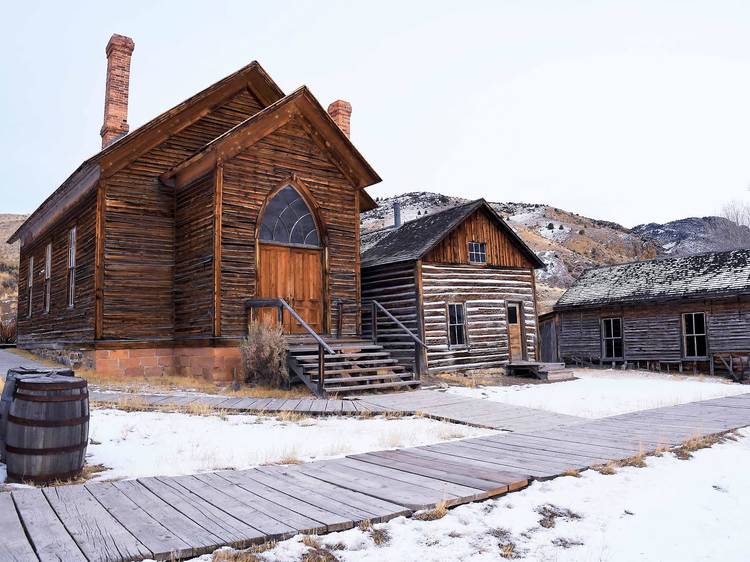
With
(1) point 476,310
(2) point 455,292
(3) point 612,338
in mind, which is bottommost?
(3) point 612,338

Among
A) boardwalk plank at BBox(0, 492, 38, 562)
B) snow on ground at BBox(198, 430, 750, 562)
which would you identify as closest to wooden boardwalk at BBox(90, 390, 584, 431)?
snow on ground at BBox(198, 430, 750, 562)

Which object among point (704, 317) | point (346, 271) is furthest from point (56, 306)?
point (704, 317)

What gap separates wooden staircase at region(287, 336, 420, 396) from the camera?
1176cm

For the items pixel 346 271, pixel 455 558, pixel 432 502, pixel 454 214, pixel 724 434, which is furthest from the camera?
pixel 454 214

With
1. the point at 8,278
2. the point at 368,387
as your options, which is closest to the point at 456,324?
the point at 368,387

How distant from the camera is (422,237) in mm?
19359

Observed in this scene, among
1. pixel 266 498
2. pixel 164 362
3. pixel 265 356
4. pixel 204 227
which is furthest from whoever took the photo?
pixel 164 362

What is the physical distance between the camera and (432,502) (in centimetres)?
435

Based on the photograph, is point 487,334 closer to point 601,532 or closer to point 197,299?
point 197,299

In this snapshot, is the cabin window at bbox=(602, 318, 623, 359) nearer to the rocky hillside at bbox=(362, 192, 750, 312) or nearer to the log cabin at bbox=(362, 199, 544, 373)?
the log cabin at bbox=(362, 199, 544, 373)

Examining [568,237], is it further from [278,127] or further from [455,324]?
[278,127]

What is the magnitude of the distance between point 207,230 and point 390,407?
6.56 m

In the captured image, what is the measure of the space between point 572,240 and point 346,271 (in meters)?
66.3

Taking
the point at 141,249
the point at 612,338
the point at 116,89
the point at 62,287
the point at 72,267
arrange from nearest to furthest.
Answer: the point at 141,249
the point at 72,267
the point at 116,89
the point at 62,287
the point at 612,338
